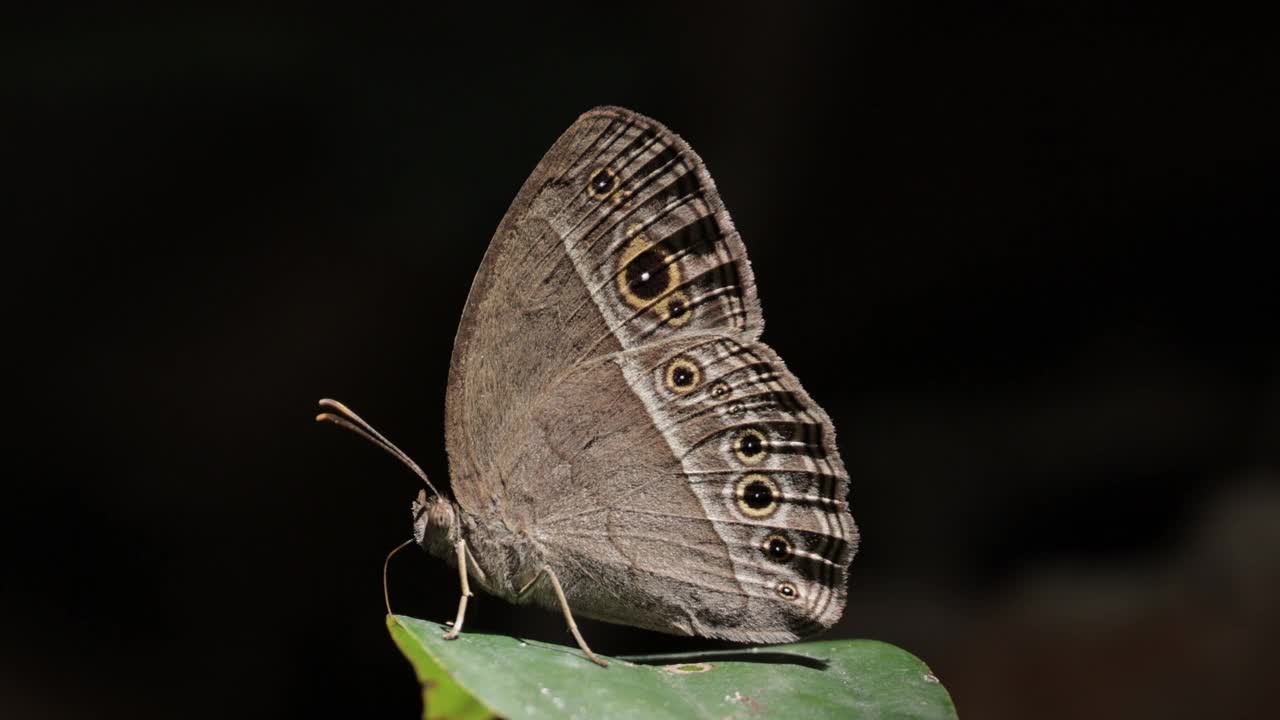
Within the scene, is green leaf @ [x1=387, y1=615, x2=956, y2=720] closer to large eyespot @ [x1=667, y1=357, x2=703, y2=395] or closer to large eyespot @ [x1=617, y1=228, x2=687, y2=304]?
large eyespot @ [x1=667, y1=357, x2=703, y2=395]

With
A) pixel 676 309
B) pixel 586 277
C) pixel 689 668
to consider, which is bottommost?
pixel 689 668

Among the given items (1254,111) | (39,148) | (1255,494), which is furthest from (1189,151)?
(39,148)

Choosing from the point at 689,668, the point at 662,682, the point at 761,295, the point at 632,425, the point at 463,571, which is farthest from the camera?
the point at 761,295

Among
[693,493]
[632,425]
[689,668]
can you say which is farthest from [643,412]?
[689,668]

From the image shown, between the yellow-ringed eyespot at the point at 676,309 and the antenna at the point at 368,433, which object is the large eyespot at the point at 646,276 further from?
the antenna at the point at 368,433

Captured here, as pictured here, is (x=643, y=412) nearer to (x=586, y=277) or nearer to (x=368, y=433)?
(x=586, y=277)

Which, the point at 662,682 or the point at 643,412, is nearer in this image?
the point at 662,682

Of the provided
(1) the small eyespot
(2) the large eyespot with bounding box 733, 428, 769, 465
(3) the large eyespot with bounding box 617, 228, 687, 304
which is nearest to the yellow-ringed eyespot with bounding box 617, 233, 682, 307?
(3) the large eyespot with bounding box 617, 228, 687, 304
